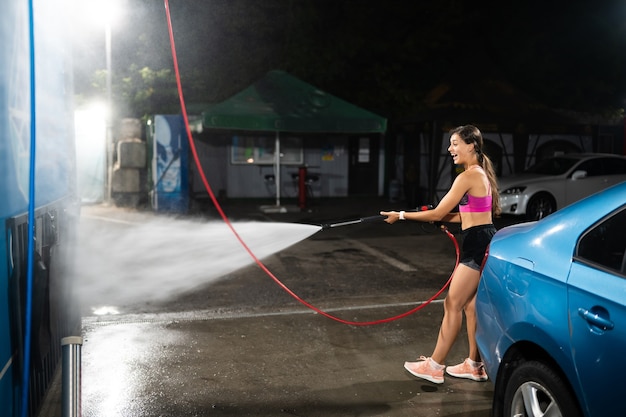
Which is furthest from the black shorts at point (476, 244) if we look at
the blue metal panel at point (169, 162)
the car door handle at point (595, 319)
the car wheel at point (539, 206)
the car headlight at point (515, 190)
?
the blue metal panel at point (169, 162)

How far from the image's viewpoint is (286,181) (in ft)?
63.6

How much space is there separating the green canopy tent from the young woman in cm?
1091

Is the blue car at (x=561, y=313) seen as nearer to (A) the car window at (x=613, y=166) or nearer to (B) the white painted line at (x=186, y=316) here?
(B) the white painted line at (x=186, y=316)

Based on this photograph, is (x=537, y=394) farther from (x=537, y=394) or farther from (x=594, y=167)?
(x=594, y=167)

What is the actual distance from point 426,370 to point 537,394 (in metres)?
1.75

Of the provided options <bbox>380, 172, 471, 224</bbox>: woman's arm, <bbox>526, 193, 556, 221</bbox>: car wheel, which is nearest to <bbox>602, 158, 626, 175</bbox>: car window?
<bbox>526, 193, 556, 221</bbox>: car wheel

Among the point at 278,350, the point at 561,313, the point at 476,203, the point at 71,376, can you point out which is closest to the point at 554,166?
the point at 476,203

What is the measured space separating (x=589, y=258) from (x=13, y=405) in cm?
321

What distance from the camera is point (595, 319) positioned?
2.67m

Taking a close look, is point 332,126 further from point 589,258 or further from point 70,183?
point 589,258

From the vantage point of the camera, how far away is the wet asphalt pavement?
4.42 meters

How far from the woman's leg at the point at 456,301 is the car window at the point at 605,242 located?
1620 mm

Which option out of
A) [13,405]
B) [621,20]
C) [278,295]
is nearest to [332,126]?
[278,295]

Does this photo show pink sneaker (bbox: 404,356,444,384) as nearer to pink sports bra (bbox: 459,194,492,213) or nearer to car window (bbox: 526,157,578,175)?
pink sports bra (bbox: 459,194,492,213)
